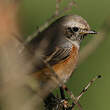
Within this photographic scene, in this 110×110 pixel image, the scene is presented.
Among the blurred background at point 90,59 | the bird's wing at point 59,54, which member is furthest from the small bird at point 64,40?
the blurred background at point 90,59

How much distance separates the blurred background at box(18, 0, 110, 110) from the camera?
7.55 metres

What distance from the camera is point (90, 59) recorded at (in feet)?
27.5

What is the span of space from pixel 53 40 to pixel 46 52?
57 cm

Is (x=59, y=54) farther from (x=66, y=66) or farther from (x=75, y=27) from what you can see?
(x=75, y=27)

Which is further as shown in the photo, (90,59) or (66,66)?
(90,59)

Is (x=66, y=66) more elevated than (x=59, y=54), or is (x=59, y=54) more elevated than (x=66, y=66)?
(x=59, y=54)

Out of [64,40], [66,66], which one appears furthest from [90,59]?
[66,66]

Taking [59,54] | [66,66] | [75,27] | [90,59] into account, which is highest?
[75,27]

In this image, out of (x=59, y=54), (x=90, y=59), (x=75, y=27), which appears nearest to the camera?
(x=59, y=54)

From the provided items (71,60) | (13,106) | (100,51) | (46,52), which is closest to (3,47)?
(13,106)

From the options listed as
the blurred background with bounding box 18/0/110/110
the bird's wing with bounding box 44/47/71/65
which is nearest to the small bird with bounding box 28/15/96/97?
the bird's wing with bounding box 44/47/71/65

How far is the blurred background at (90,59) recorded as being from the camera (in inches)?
297

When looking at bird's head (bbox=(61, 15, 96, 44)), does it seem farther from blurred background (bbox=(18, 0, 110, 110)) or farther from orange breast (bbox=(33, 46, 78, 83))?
blurred background (bbox=(18, 0, 110, 110))

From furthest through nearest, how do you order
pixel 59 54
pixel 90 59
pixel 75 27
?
1. pixel 90 59
2. pixel 75 27
3. pixel 59 54
